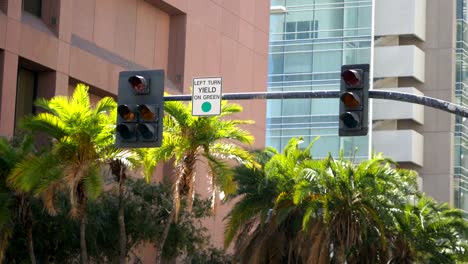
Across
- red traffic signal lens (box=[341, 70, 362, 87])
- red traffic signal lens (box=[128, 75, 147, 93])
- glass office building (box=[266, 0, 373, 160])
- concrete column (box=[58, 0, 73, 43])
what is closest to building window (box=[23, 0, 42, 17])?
concrete column (box=[58, 0, 73, 43])

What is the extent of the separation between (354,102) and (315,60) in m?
55.1

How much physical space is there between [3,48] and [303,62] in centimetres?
4099

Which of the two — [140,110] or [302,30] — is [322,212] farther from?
[302,30]

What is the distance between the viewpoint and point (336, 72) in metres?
74.1

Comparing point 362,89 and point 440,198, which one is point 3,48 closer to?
point 362,89

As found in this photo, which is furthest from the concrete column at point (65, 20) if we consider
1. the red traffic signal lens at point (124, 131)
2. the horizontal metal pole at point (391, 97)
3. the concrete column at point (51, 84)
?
the red traffic signal lens at point (124, 131)

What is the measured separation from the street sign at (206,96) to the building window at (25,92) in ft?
53.9

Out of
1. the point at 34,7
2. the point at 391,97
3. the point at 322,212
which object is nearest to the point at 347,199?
the point at 322,212

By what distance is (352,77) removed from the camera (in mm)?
20453

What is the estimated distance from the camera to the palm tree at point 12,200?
3164 centimetres

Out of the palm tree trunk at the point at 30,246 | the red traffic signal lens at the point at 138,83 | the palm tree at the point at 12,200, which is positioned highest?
the red traffic signal lens at the point at 138,83

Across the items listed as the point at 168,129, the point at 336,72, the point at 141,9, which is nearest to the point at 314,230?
the point at 168,129

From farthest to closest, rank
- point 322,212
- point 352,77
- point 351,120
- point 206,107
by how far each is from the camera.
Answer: point 322,212 < point 206,107 < point 352,77 < point 351,120

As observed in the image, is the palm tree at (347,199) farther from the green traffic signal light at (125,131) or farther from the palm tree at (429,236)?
the green traffic signal light at (125,131)
